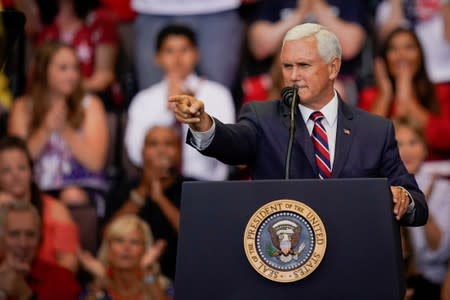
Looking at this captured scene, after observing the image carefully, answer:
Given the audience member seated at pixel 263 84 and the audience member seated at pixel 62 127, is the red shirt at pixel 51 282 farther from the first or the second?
the audience member seated at pixel 263 84

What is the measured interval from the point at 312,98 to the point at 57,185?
3.67m

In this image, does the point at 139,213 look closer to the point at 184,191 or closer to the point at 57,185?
the point at 57,185

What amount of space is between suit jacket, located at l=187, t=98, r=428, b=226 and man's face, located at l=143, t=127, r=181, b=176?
3192mm

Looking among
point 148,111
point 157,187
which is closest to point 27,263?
point 157,187

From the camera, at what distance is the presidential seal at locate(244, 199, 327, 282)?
2709 millimetres

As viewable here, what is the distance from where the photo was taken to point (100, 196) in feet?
21.3

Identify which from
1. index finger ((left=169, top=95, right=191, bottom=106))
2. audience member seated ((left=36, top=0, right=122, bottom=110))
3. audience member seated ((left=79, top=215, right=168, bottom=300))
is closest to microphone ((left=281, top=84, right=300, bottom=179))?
index finger ((left=169, top=95, right=191, bottom=106))

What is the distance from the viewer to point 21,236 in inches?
237

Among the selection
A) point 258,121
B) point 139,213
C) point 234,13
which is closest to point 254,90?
point 234,13

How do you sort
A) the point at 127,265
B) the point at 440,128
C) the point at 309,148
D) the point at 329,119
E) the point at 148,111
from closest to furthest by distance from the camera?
the point at 309,148 → the point at 329,119 → the point at 127,265 → the point at 440,128 → the point at 148,111

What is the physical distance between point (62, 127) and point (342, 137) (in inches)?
150

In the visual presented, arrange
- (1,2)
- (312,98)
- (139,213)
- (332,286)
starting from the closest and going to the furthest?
1. (332,286)
2. (312,98)
3. (139,213)
4. (1,2)

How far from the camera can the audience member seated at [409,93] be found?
6.19 meters

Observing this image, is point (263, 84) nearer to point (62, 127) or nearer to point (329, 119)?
point (62, 127)
